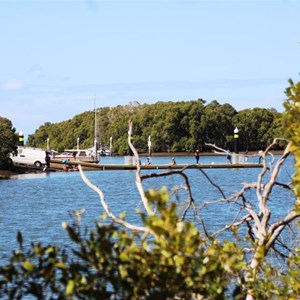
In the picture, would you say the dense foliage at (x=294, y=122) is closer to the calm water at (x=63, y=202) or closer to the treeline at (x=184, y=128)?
the calm water at (x=63, y=202)

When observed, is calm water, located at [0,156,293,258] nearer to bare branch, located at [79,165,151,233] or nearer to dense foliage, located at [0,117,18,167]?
dense foliage, located at [0,117,18,167]

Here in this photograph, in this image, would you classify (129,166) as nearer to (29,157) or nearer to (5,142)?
(29,157)

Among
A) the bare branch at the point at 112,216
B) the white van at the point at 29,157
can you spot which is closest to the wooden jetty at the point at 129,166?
the white van at the point at 29,157

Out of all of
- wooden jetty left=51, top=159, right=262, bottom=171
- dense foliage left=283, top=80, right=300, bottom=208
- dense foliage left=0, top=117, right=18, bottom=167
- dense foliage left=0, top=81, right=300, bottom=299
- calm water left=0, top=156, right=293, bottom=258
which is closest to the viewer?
dense foliage left=0, top=81, right=300, bottom=299

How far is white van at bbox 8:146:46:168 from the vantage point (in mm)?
91125

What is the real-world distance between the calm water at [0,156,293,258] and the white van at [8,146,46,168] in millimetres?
2136

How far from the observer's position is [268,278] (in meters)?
9.15

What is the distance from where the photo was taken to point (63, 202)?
5719 centimetres

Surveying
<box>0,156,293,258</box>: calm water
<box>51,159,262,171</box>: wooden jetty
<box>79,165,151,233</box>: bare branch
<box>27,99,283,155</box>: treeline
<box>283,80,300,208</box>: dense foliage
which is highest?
<box>27,99,283,155</box>: treeline

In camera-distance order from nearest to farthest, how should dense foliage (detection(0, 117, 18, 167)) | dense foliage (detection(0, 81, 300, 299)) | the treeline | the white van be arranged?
dense foliage (detection(0, 81, 300, 299)) < dense foliage (detection(0, 117, 18, 167)) < the white van < the treeline

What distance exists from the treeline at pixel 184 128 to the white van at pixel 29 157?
49189mm

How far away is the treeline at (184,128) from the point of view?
152 meters

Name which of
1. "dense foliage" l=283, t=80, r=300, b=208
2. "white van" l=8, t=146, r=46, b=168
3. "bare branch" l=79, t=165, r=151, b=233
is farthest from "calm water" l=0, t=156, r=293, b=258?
"bare branch" l=79, t=165, r=151, b=233

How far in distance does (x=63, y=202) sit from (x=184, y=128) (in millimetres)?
103644
